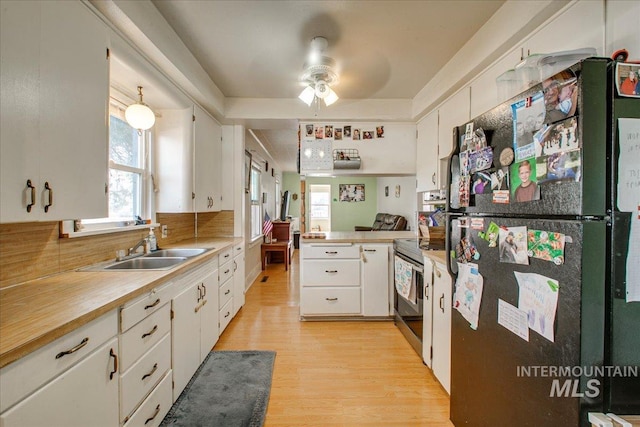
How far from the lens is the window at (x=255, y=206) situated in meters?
4.68

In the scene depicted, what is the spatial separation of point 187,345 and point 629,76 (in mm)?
2480

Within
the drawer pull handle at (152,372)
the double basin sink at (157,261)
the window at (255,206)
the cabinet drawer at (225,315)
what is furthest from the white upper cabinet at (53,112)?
the window at (255,206)

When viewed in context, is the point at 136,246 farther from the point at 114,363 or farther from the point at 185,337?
the point at 114,363

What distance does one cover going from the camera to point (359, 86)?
8.99 ft

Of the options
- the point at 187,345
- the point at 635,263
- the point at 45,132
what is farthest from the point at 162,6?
the point at 635,263

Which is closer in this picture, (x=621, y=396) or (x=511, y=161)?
(x=621, y=396)

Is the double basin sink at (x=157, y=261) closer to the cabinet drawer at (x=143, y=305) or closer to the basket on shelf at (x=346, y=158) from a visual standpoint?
the cabinet drawer at (x=143, y=305)

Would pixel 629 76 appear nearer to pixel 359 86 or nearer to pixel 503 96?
pixel 503 96

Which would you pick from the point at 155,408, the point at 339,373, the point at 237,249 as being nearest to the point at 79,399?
the point at 155,408

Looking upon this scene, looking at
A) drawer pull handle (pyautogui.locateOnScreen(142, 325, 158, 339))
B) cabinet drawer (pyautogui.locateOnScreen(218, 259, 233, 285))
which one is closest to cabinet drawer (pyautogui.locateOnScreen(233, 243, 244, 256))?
cabinet drawer (pyautogui.locateOnScreen(218, 259, 233, 285))

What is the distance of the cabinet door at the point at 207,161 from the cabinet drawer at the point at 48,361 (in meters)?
1.69

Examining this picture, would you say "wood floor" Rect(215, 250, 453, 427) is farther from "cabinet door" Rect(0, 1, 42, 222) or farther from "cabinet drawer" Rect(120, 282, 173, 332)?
"cabinet door" Rect(0, 1, 42, 222)

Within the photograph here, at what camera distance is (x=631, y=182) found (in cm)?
73

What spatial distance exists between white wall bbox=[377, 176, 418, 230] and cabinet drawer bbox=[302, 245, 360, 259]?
1151 mm
